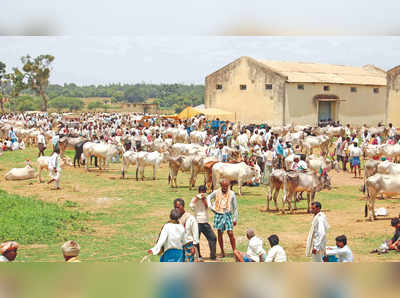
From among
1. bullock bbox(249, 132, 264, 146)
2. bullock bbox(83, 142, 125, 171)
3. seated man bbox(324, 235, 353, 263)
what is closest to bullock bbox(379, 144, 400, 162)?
bullock bbox(249, 132, 264, 146)

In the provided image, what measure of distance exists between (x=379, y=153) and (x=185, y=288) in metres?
20.7

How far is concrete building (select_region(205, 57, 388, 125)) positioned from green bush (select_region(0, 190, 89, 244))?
1087 inches

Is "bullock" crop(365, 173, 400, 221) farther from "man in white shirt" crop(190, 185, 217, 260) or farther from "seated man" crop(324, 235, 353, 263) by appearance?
"seated man" crop(324, 235, 353, 263)

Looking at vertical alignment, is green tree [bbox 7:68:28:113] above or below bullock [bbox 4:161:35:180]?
above

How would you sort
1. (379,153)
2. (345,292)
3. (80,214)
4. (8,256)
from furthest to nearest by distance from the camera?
(379,153) → (80,214) → (8,256) → (345,292)

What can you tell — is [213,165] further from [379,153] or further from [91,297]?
[91,297]

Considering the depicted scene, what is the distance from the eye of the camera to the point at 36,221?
10.9 m

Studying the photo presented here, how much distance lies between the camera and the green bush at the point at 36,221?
9844 millimetres

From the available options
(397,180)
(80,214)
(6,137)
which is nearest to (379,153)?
(397,180)

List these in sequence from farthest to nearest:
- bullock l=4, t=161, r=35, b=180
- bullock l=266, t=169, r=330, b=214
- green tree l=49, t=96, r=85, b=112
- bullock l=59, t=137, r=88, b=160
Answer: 1. green tree l=49, t=96, r=85, b=112
2. bullock l=59, t=137, r=88, b=160
3. bullock l=4, t=161, r=35, b=180
4. bullock l=266, t=169, r=330, b=214

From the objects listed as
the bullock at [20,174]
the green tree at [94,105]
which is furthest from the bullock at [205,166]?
the green tree at [94,105]

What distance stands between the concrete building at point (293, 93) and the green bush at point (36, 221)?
2762 centimetres

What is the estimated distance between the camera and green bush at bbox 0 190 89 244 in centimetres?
984

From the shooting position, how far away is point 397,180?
40.1 ft
